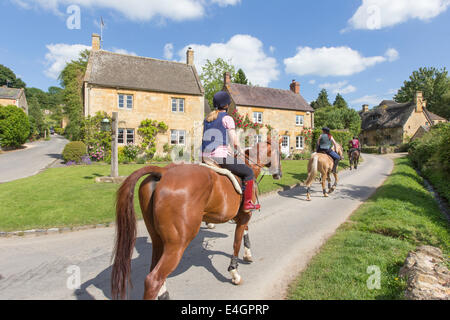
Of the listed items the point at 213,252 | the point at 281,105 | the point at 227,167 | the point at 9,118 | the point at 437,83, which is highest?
the point at 437,83

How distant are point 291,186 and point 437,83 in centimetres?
7087

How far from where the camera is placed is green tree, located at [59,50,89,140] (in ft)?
93.0

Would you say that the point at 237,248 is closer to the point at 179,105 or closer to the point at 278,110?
the point at 179,105

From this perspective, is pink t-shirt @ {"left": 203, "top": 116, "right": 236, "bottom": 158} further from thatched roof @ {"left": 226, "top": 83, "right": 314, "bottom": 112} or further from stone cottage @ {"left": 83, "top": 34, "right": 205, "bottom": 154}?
thatched roof @ {"left": 226, "top": 83, "right": 314, "bottom": 112}

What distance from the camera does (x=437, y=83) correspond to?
58.6 meters

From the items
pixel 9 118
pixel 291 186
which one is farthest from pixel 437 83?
pixel 9 118

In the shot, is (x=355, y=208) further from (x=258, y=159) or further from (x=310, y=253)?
(x=258, y=159)

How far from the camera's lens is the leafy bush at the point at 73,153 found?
18547 millimetres

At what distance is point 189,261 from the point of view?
4.61 metres

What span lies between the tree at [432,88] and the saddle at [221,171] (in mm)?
69048

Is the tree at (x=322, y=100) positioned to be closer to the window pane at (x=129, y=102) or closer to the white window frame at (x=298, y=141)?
the white window frame at (x=298, y=141)

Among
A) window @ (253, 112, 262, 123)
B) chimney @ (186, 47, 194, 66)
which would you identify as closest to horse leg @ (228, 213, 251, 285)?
window @ (253, 112, 262, 123)

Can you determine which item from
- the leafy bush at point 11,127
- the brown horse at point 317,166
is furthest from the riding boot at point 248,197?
the leafy bush at point 11,127

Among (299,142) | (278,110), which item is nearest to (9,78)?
(278,110)
